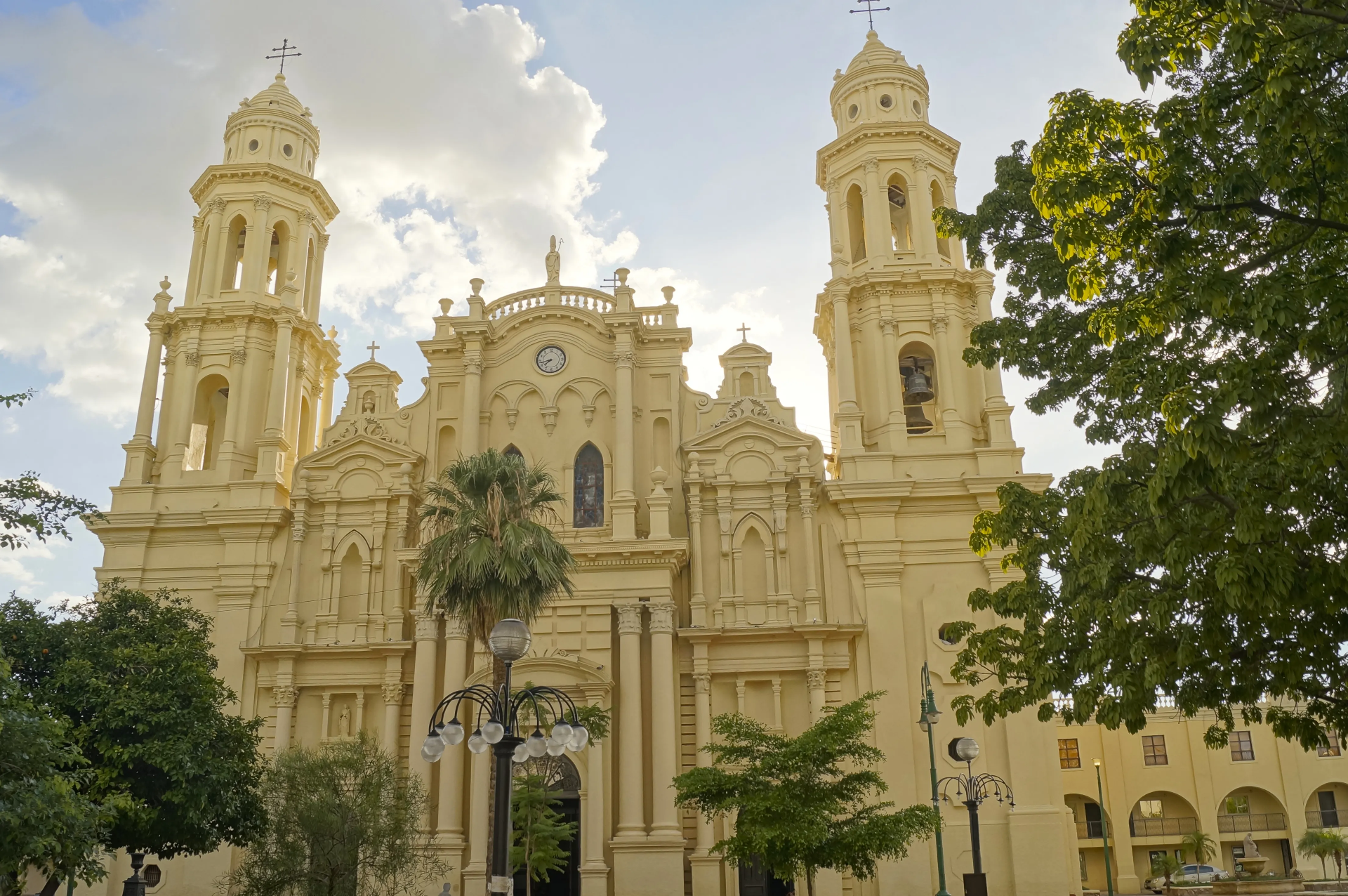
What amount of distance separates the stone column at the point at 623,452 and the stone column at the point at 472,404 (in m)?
4.03

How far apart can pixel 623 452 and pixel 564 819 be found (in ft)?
32.6

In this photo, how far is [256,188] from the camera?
38.3 meters

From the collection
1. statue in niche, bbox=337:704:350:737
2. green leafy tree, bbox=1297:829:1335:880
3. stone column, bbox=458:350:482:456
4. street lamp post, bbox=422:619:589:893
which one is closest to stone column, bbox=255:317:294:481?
stone column, bbox=458:350:482:456

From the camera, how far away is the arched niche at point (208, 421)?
36.5m

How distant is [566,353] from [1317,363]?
85.6 feet

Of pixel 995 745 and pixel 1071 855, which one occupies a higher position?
pixel 995 745

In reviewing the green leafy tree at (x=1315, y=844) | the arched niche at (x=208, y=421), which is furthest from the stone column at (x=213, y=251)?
the green leafy tree at (x=1315, y=844)

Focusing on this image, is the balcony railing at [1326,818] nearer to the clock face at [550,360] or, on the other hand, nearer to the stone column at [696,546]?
the stone column at [696,546]

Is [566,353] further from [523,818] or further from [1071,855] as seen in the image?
[1071,855]

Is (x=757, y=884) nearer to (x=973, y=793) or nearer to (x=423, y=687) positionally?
(x=973, y=793)

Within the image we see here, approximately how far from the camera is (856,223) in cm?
3762

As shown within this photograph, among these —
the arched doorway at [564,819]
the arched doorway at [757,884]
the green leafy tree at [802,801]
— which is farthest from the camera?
the arched doorway at [564,819]

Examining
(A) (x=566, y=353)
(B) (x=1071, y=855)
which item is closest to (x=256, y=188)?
(A) (x=566, y=353)

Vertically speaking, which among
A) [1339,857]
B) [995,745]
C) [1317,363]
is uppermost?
[1317,363]
